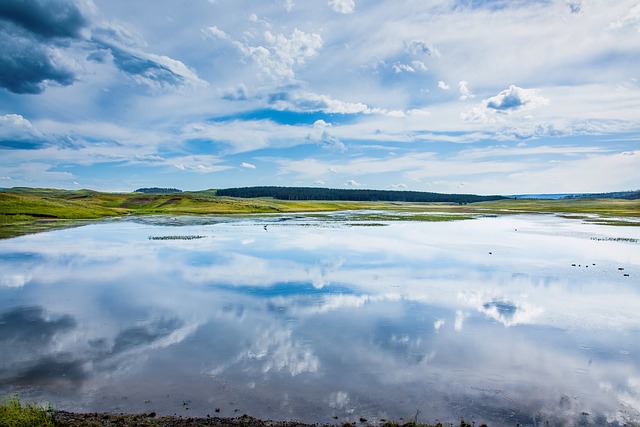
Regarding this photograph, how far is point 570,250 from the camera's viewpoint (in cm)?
3731

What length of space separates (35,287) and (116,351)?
1281 centimetres

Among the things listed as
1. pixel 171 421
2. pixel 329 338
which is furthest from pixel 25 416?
pixel 329 338

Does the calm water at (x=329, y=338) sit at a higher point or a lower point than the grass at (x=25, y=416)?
lower

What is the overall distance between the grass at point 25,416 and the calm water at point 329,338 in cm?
82

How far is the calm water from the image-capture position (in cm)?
1018

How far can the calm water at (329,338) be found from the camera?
10180 millimetres

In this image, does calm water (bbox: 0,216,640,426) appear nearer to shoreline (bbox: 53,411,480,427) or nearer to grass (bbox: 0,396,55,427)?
shoreline (bbox: 53,411,480,427)

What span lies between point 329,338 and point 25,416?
29.4ft

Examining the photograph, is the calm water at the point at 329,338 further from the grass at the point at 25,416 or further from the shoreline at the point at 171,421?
the grass at the point at 25,416

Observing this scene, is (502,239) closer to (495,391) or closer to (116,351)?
(495,391)

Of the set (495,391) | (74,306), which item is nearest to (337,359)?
(495,391)

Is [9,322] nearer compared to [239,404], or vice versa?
[239,404]

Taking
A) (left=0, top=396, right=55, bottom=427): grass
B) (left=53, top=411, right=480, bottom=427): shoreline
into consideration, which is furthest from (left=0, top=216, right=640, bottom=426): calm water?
(left=0, top=396, right=55, bottom=427): grass

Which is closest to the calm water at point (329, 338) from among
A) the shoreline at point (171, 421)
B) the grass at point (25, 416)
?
the shoreline at point (171, 421)
